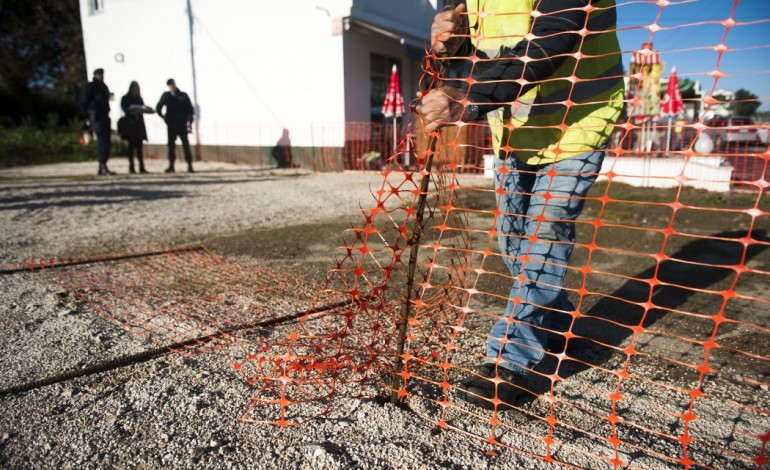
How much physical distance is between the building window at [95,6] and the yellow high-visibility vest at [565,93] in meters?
20.9

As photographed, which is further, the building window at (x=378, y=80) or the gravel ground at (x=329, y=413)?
the building window at (x=378, y=80)

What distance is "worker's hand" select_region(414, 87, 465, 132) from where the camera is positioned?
69.7 inches

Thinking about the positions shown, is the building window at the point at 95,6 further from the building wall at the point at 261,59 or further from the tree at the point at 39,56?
the tree at the point at 39,56

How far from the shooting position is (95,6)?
61.1 ft

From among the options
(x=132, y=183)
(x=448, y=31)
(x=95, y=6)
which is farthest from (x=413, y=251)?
(x=95, y=6)

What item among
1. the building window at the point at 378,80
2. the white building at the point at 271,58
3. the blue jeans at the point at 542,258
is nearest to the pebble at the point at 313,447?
the blue jeans at the point at 542,258

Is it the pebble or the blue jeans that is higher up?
the blue jeans

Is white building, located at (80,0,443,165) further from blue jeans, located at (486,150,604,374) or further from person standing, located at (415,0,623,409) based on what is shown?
blue jeans, located at (486,150,604,374)

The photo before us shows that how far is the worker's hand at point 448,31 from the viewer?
1.90 metres

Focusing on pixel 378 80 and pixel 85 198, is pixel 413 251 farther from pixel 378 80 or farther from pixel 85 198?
pixel 378 80

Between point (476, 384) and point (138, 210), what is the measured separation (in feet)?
18.7

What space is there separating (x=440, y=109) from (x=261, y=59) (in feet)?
44.2

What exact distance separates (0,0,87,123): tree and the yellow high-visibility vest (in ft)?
95.4

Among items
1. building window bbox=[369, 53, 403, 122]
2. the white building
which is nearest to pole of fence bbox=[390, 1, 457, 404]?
the white building
